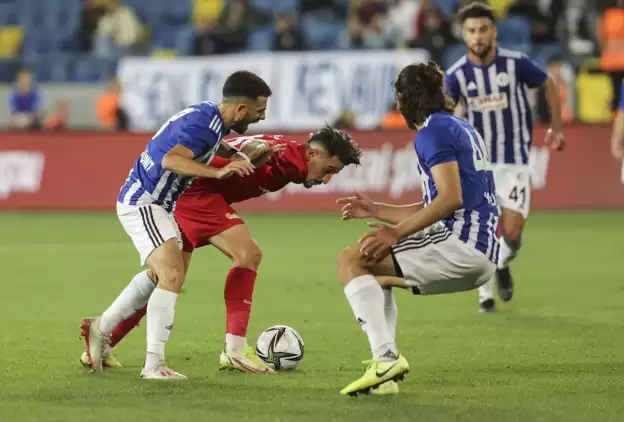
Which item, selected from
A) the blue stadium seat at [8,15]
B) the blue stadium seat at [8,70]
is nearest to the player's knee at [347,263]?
the blue stadium seat at [8,70]

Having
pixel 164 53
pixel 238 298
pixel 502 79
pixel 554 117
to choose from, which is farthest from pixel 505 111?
pixel 164 53

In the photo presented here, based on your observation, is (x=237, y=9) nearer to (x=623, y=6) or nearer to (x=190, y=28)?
(x=190, y=28)

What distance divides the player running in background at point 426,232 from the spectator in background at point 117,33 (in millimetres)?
18315

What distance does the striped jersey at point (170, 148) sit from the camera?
6430mm

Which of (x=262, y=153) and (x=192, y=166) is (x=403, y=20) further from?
(x=192, y=166)

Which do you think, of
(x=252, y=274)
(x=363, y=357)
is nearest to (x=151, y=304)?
(x=252, y=274)

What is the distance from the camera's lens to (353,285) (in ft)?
19.6

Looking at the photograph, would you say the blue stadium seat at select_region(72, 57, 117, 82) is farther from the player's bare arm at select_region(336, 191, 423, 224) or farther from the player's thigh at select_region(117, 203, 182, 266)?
the player's bare arm at select_region(336, 191, 423, 224)

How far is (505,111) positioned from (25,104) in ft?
48.6

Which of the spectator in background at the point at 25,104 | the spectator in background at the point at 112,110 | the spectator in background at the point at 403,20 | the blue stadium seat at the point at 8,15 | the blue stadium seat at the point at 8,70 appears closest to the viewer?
the spectator in background at the point at 403,20

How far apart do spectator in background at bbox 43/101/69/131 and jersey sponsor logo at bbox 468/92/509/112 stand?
44.2ft

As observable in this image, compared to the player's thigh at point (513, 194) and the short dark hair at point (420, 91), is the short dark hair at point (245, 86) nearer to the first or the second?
the short dark hair at point (420, 91)

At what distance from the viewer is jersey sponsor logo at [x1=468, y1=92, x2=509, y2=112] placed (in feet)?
31.4

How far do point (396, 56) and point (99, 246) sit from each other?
27.1ft
